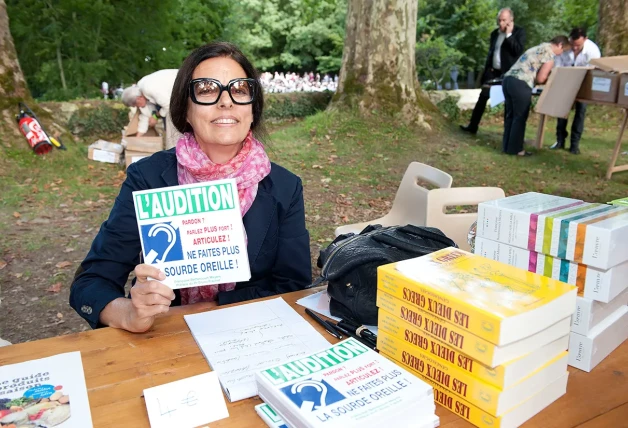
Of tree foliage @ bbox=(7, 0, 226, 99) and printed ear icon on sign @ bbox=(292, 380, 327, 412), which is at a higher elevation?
tree foliage @ bbox=(7, 0, 226, 99)

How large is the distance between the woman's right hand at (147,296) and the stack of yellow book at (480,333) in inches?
24.2

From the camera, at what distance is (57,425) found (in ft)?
3.85

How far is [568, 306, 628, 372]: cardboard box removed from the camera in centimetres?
141

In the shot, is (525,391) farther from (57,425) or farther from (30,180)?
(30,180)

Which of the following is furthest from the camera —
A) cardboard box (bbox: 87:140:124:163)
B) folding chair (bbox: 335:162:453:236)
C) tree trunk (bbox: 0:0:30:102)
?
cardboard box (bbox: 87:140:124:163)

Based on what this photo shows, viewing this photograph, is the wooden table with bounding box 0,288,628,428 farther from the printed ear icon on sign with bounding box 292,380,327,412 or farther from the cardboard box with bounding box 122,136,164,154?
the cardboard box with bounding box 122,136,164,154

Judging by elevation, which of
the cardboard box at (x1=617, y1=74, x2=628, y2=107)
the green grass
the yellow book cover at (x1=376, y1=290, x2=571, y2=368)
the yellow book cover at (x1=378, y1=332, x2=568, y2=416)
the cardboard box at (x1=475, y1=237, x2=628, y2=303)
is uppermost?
the cardboard box at (x1=617, y1=74, x2=628, y2=107)

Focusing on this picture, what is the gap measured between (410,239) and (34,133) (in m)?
7.17

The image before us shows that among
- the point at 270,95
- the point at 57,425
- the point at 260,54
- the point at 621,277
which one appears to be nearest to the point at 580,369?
the point at 621,277

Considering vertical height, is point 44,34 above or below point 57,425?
above

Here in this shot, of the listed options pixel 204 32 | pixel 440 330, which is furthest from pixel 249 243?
→ pixel 204 32

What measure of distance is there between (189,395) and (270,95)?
33.1ft

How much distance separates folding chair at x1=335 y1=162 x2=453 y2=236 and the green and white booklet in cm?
200

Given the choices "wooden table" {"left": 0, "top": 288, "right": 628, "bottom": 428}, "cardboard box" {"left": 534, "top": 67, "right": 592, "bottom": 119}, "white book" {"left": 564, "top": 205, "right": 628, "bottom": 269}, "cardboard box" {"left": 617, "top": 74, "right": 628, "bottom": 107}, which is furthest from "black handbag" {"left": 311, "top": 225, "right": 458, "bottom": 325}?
"cardboard box" {"left": 534, "top": 67, "right": 592, "bottom": 119}
